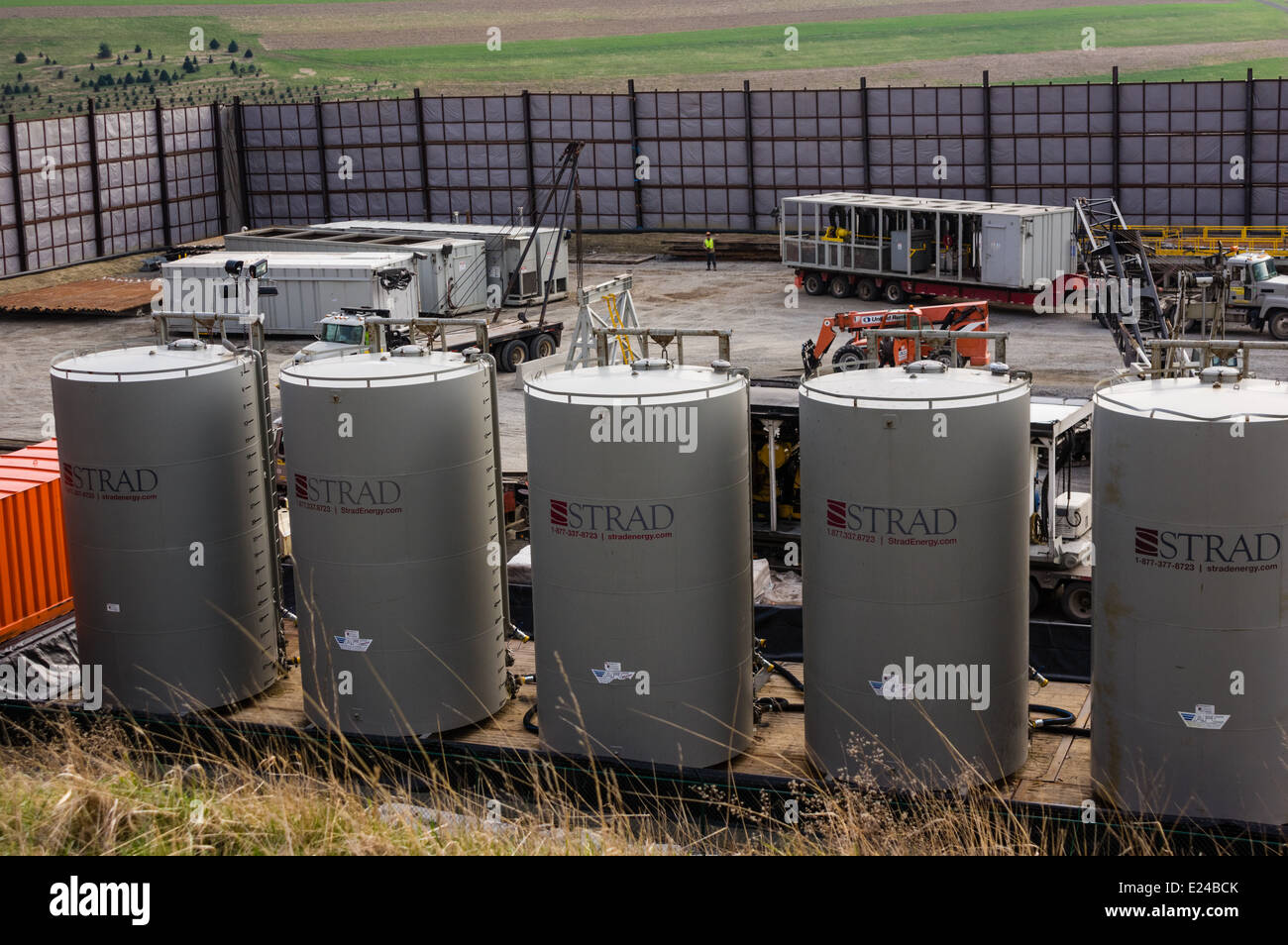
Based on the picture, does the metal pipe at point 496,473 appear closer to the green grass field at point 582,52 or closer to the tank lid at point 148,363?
the tank lid at point 148,363

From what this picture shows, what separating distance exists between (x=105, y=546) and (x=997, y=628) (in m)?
7.71

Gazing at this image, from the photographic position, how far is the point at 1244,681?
1046 cm

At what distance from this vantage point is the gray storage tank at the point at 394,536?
1231 centimetres

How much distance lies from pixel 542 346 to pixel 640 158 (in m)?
17.3

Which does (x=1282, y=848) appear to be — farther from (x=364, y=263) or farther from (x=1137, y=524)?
(x=364, y=263)

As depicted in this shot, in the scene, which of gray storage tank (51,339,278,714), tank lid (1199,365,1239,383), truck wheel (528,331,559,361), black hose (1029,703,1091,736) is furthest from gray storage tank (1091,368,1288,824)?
truck wheel (528,331,559,361)

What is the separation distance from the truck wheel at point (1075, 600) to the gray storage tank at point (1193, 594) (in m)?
7.70

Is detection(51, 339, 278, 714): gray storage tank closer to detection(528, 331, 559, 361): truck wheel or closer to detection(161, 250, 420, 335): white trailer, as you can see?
detection(528, 331, 559, 361): truck wheel

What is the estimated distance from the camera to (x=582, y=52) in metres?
128

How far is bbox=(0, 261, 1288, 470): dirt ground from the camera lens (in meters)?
31.0

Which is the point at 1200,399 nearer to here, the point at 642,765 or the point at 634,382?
the point at 634,382

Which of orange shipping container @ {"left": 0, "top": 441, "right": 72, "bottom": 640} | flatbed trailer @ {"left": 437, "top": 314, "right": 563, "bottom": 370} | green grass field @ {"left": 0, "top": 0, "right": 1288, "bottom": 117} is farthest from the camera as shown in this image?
green grass field @ {"left": 0, "top": 0, "right": 1288, "bottom": 117}

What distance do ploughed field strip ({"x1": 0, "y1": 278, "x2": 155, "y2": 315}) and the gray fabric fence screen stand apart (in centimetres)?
246
